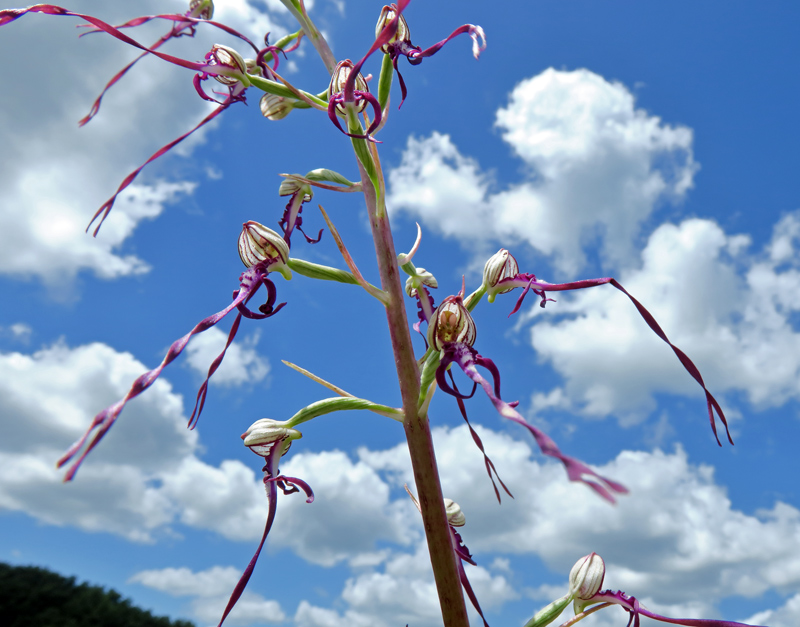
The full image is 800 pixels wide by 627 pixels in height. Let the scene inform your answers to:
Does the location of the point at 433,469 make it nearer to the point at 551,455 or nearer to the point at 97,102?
the point at 551,455

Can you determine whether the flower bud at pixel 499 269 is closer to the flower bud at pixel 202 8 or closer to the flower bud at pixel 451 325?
the flower bud at pixel 451 325

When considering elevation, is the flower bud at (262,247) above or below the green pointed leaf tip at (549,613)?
above

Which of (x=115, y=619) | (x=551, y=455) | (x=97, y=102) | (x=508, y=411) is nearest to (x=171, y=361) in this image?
(x=508, y=411)

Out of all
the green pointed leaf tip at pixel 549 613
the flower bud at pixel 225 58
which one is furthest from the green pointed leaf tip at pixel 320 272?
the green pointed leaf tip at pixel 549 613

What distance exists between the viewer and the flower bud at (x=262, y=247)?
1.79 m

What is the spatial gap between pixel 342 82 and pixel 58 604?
10296 mm

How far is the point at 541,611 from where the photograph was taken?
176 cm

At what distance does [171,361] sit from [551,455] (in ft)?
3.14

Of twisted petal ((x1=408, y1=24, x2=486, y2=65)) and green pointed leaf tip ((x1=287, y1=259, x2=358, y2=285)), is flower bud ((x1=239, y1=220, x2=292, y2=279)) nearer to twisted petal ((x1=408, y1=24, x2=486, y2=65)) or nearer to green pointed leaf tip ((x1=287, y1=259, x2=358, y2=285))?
green pointed leaf tip ((x1=287, y1=259, x2=358, y2=285))

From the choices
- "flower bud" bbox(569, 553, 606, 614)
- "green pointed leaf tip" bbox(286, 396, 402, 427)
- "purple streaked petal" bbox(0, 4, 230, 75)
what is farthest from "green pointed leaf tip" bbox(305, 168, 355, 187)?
"flower bud" bbox(569, 553, 606, 614)

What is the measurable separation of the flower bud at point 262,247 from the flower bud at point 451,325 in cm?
52

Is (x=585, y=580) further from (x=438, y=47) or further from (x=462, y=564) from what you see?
(x=438, y=47)

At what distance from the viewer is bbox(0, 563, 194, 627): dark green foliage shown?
864 cm

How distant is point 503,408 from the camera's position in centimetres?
129
